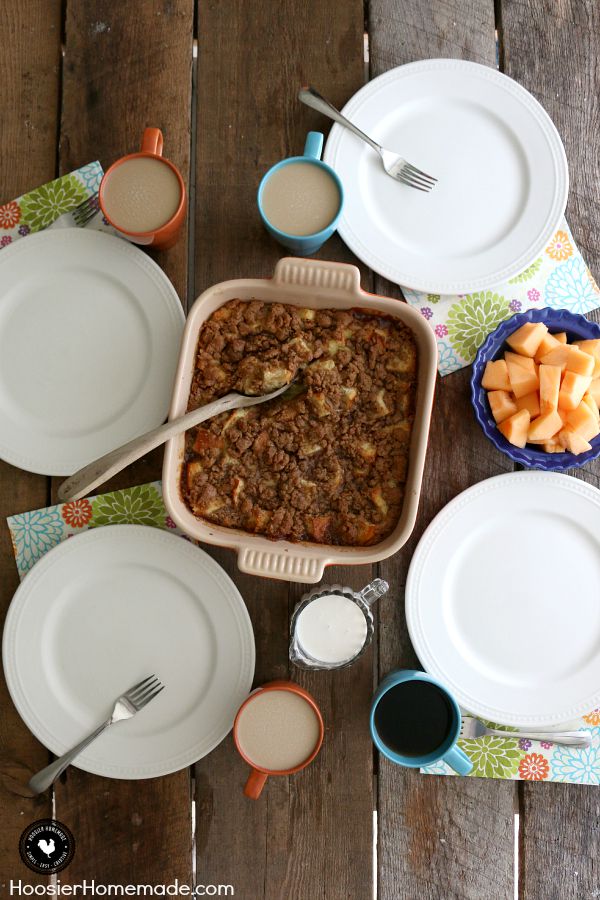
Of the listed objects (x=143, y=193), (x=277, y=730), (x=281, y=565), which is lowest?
(x=277, y=730)

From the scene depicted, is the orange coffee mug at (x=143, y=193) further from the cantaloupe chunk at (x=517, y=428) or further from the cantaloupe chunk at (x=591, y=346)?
the cantaloupe chunk at (x=591, y=346)

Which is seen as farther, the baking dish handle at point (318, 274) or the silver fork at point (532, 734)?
the silver fork at point (532, 734)

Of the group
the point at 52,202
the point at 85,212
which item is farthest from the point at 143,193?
the point at 52,202

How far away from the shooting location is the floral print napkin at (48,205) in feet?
6.91

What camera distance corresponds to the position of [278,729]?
1893mm

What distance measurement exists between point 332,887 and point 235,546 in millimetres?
1168

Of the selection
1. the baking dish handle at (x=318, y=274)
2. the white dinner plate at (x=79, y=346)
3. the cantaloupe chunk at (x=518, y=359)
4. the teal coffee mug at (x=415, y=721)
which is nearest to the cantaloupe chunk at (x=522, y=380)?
the cantaloupe chunk at (x=518, y=359)

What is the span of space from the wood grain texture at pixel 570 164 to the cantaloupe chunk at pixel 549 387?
34cm

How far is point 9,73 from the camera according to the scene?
7.13 feet

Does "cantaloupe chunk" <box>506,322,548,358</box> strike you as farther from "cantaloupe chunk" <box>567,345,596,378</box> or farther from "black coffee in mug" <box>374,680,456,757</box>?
"black coffee in mug" <box>374,680,456,757</box>

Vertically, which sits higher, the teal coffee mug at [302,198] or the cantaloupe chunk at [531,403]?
the teal coffee mug at [302,198]

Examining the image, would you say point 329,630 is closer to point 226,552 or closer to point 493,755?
point 226,552

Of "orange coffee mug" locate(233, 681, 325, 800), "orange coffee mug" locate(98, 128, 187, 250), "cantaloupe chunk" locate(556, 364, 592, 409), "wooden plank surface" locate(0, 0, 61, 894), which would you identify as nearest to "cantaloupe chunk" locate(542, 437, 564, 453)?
"cantaloupe chunk" locate(556, 364, 592, 409)

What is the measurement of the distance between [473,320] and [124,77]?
1362mm
